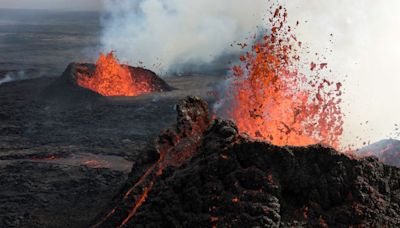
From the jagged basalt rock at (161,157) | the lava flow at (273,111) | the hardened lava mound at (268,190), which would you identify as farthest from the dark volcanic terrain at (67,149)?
the hardened lava mound at (268,190)

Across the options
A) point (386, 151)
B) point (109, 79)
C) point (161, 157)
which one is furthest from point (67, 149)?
point (386, 151)

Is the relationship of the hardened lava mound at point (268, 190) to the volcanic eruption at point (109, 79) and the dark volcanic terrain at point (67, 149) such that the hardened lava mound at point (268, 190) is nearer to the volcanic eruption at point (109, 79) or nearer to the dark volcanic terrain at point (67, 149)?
the dark volcanic terrain at point (67, 149)

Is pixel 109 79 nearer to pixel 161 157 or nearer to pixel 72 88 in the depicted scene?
pixel 72 88

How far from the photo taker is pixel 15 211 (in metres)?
11.5

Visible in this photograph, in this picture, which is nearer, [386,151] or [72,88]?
[386,151]

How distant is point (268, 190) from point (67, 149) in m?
11.4

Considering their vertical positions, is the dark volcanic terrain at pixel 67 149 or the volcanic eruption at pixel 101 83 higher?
the volcanic eruption at pixel 101 83

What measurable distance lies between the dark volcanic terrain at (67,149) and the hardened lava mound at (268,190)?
11.1 ft

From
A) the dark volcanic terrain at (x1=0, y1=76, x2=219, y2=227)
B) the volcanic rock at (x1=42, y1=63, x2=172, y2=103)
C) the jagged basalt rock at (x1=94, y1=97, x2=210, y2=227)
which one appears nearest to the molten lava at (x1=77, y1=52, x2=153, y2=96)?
the volcanic rock at (x1=42, y1=63, x2=172, y2=103)

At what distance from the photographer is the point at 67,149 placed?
55.2 ft

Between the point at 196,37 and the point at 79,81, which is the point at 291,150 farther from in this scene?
the point at 196,37

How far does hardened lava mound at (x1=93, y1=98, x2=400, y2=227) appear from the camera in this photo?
6.88m

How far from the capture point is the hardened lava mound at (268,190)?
6.88 meters

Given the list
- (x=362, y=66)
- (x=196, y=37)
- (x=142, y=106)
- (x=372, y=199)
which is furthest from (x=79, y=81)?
(x=196, y=37)
